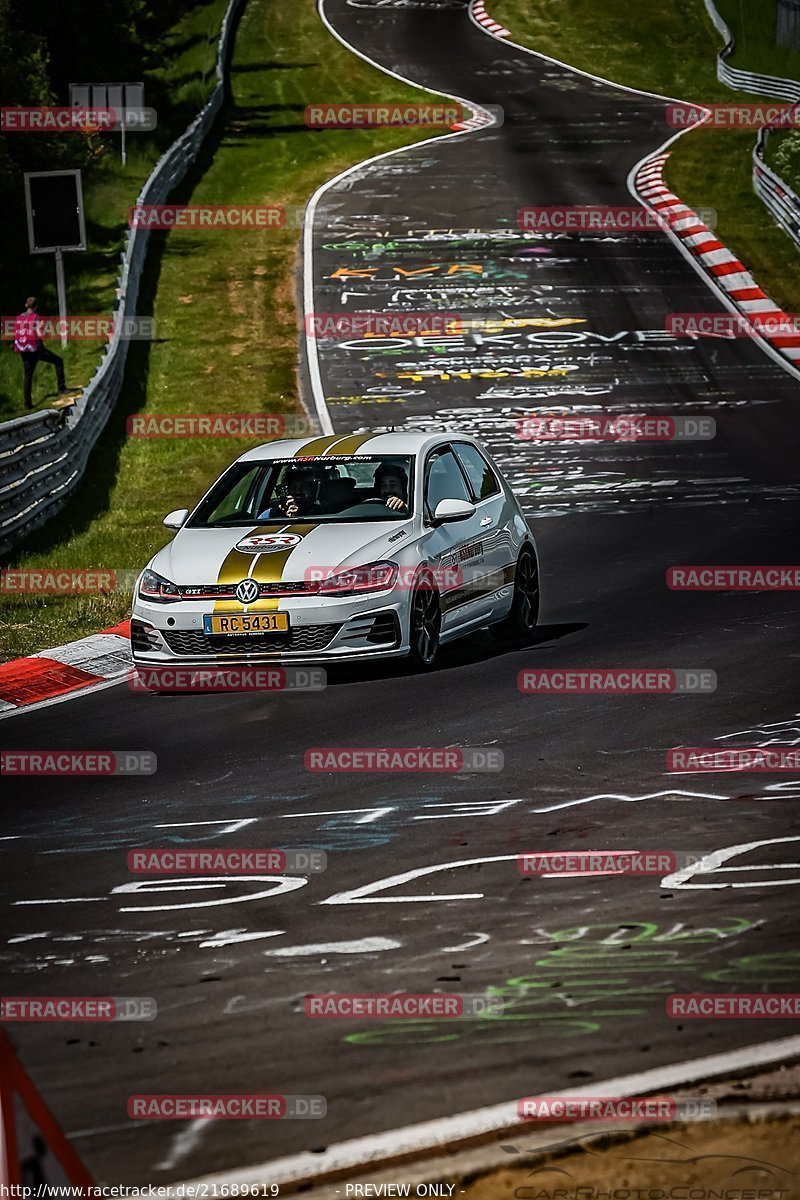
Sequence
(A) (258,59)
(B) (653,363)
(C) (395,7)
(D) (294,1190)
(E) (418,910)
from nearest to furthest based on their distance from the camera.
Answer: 1. (D) (294,1190)
2. (E) (418,910)
3. (B) (653,363)
4. (A) (258,59)
5. (C) (395,7)

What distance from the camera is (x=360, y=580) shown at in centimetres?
1144

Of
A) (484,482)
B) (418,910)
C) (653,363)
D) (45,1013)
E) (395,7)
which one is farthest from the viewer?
(395,7)

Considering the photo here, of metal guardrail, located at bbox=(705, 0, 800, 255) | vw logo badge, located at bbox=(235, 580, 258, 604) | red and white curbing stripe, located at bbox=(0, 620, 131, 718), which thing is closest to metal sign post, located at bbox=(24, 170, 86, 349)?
red and white curbing stripe, located at bbox=(0, 620, 131, 718)

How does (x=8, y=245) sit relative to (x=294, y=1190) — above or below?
→ below

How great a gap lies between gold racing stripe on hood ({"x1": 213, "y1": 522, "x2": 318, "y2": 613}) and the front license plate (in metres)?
0.04

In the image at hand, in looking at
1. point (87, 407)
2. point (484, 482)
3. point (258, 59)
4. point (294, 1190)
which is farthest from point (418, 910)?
point (258, 59)

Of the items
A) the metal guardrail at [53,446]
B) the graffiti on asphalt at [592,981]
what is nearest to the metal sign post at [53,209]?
the metal guardrail at [53,446]

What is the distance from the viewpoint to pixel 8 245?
39656 millimetres

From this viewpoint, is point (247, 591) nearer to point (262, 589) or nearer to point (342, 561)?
point (262, 589)

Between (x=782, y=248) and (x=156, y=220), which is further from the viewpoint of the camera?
(x=156, y=220)

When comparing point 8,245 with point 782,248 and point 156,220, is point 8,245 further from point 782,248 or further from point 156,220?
point 782,248

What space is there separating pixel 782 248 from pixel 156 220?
13.2m

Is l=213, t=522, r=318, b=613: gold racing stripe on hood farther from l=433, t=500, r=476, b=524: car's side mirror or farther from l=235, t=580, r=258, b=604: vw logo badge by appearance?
l=433, t=500, r=476, b=524: car's side mirror

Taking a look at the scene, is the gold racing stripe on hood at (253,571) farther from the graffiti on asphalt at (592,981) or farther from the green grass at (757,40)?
the green grass at (757,40)
